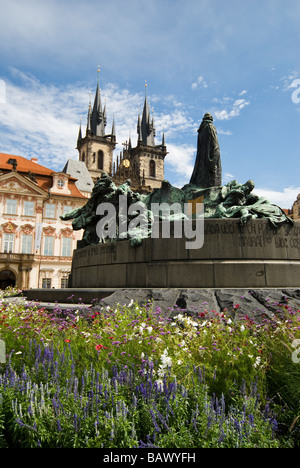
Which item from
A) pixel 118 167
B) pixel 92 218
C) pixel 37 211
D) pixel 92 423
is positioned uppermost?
pixel 118 167

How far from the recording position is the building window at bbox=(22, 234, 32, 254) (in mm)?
38594

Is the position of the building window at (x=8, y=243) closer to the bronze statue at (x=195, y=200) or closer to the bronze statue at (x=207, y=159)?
the bronze statue at (x=195, y=200)

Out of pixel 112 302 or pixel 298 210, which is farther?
pixel 298 210

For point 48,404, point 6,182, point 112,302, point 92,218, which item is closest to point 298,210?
point 6,182

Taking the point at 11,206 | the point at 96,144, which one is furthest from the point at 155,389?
the point at 96,144

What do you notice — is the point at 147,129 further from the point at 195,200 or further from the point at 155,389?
the point at 155,389

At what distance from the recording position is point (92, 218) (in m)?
11.0

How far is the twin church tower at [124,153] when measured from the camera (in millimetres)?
86250

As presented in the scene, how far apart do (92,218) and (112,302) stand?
5078 millimetres

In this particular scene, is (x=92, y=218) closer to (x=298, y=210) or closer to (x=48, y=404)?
(x=48, y=404)

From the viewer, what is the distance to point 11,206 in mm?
38281

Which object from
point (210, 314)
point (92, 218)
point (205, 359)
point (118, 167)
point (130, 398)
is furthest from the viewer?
point (118, 167)

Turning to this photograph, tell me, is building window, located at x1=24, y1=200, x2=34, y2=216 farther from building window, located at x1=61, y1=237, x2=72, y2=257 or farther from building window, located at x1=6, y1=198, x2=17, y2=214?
building window, located at x1=61, y1=237, x2=72, y2=257

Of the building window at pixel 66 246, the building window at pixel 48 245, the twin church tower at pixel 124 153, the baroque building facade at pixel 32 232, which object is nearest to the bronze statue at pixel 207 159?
the baroque building facade at pixel 32 232
